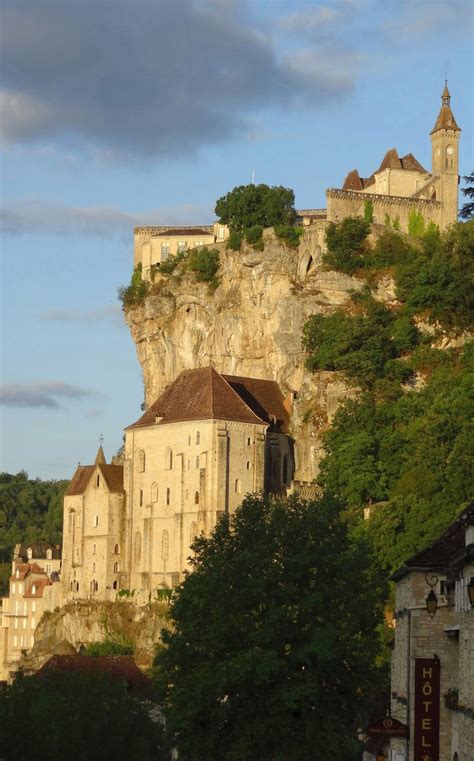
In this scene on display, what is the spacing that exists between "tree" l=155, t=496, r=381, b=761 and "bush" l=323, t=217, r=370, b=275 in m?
64.9

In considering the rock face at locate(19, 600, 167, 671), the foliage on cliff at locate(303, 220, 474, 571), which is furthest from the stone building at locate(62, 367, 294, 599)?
the foliage on cliff at locate(303, 220, 474, 571)

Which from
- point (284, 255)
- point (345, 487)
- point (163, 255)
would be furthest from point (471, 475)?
point (163, 255)

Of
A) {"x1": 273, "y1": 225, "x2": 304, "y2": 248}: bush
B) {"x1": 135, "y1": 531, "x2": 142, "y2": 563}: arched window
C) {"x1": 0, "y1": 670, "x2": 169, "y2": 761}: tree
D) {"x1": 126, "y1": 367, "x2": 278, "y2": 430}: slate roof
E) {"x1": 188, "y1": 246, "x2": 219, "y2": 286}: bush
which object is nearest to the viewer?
{"x1": 0, "y1": 670, "x2": 169, "y2": 761}: tree

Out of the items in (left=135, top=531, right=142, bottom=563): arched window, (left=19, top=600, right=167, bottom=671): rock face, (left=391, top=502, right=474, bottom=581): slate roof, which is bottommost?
(left=19, top=600, right=167, bottom=671): rock face

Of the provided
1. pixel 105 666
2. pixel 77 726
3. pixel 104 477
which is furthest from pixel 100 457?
pixel 77 726

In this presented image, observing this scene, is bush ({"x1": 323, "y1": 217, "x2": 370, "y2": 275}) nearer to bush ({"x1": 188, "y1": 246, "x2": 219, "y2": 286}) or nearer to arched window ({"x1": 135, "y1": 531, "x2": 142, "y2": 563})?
bush ({"x1": 188, "y1": 246, "x2": 219, "y2": 286})

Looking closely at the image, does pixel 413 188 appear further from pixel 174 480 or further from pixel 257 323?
pixel 174 480

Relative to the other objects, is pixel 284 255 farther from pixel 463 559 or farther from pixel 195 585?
pixel 463 559

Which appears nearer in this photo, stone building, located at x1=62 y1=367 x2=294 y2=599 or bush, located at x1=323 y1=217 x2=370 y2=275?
stone building, located at x1=62 y1=367 x2=294 y2=599

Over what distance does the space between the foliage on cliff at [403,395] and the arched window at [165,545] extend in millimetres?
10498

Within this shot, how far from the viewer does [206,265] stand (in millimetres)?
125375

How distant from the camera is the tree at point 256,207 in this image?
125750mm

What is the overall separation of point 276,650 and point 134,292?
8340 cm

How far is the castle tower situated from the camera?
126m
